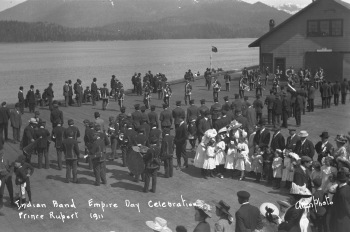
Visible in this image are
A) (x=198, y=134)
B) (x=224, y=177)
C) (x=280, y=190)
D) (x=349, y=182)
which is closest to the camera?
(x=349, y=182)

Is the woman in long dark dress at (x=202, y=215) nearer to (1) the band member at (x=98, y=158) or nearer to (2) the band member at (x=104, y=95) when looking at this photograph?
(1) the band member at (x=98, y=158)

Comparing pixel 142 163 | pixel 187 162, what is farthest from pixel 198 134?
pixel 142 163

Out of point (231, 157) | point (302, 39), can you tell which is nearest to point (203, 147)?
point (231, 157)

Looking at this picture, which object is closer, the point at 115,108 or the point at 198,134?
the point at 198,134

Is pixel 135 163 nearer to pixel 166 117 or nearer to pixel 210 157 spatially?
pixel 210 157

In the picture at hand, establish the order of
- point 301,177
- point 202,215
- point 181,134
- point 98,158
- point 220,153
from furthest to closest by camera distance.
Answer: point 181,134, point 220,153, point 98,158, point 301,177, point 202,215

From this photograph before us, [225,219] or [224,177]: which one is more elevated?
[225,219]

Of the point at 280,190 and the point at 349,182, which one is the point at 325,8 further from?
the point at 349,182
